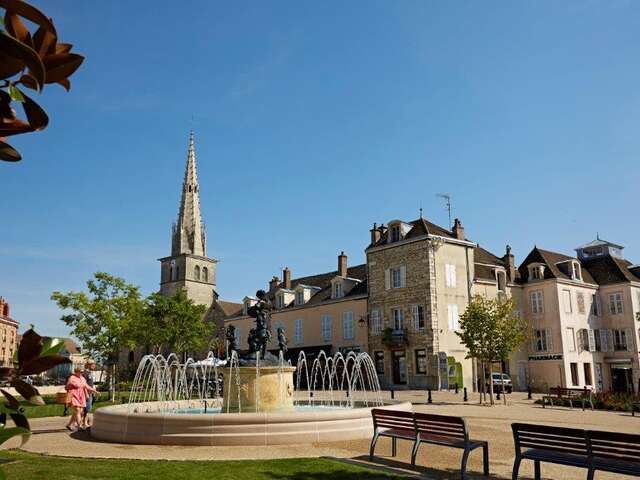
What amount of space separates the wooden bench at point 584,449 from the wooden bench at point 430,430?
0.79m

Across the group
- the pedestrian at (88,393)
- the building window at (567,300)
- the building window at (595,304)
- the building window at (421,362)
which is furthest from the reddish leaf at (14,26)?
the building window at (595,304)

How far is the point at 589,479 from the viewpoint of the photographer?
6957 mm

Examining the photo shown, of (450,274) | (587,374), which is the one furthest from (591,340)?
(450,274)

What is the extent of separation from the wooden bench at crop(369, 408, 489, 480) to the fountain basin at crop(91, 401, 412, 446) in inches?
63.7

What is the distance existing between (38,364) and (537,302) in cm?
4140

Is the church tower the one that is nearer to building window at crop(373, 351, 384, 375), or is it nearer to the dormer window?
building window at crop(373, 351, 384, 375)

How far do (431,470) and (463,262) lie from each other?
29333 mm

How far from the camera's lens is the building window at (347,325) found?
1576 inches

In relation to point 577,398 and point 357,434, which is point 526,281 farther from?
point 357,434

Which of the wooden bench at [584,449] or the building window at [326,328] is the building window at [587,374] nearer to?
the building window at [326,328]

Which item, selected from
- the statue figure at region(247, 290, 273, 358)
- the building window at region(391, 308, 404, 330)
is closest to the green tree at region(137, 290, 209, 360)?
the building window at region(391, 308, 404, 330)

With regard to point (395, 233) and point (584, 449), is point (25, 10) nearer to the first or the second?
point (584, 449)

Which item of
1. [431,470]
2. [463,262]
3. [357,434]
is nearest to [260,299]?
[357,434]

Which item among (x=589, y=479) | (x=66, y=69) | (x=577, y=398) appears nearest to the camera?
(x=66, y=69)
